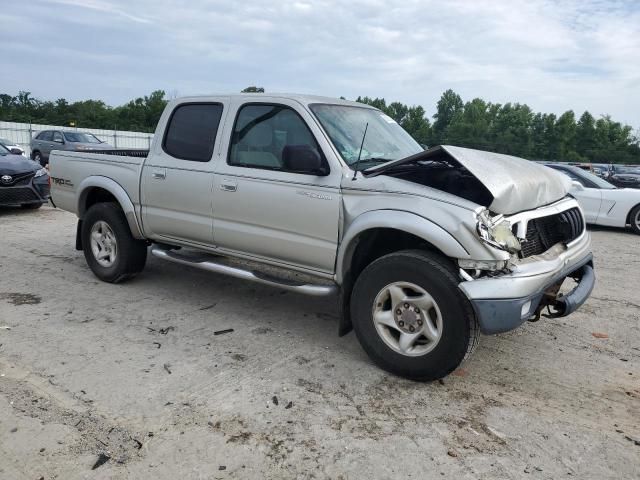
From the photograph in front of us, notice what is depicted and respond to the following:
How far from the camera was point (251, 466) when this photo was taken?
2.73 metres

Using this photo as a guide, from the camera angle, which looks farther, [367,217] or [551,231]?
[551,231]

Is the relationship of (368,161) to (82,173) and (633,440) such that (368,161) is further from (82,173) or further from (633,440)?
(82,173)

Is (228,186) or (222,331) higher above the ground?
(228,186)

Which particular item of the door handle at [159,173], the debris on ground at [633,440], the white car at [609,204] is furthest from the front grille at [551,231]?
the white car at [609,204]

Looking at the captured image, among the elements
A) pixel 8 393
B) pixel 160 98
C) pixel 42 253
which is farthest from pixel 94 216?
pixel 160 98

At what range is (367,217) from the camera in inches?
149

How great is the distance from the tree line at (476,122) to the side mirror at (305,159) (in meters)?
26.7

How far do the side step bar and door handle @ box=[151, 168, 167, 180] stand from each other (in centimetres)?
74

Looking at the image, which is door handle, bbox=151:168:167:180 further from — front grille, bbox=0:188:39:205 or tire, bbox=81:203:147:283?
front grille, bbox=0:188:39:205

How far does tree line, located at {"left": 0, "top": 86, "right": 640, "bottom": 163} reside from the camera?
3819cm

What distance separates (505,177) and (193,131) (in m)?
2.90

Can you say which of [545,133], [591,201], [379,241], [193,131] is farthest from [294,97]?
[545,133]

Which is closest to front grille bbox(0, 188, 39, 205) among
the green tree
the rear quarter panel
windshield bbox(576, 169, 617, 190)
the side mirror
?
the rear quarter panel

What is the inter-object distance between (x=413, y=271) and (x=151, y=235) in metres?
2.97
